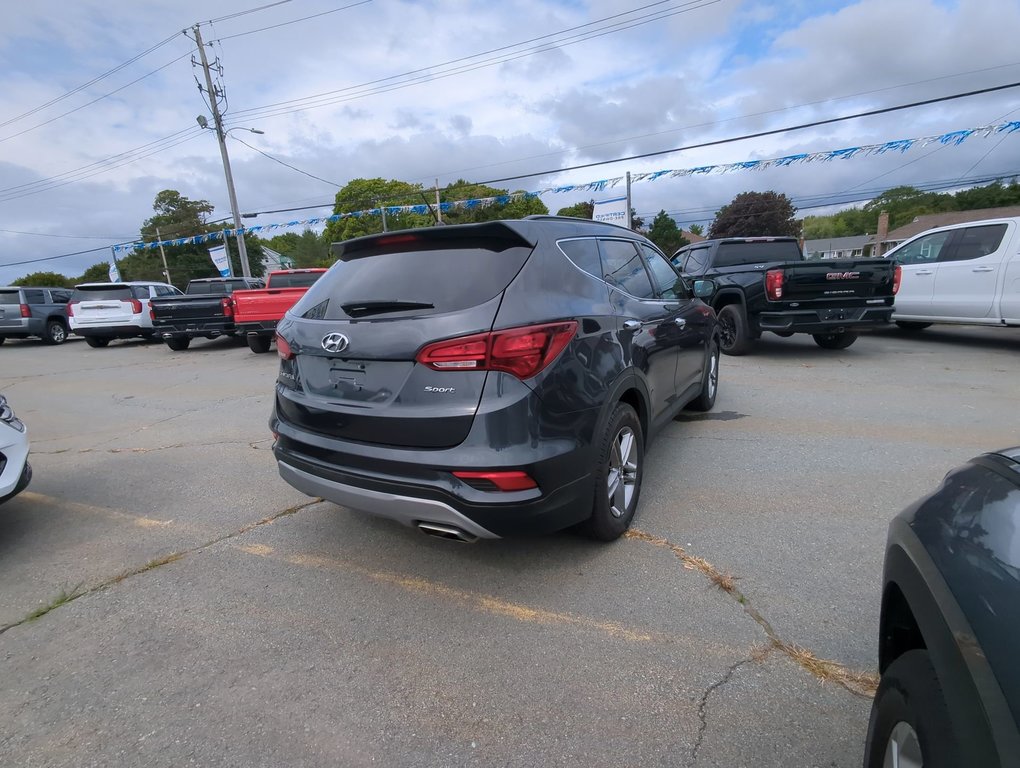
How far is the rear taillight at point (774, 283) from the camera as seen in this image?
754 cm

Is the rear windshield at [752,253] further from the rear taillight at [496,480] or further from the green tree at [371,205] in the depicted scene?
the green tree at [371,205]

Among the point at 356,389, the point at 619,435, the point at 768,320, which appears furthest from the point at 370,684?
the point at 768,320

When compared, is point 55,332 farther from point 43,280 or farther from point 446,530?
point 43,280

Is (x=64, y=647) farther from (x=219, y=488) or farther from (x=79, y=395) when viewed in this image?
(x=79, y=395)

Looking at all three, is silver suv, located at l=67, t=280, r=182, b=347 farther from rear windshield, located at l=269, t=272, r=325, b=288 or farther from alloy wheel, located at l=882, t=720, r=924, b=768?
alloy wheel, located at l=882, t=720, r=924, b=768

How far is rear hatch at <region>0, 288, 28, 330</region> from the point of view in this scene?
49.7 ft

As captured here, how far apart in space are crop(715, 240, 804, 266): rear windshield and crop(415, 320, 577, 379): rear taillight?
7.91 m

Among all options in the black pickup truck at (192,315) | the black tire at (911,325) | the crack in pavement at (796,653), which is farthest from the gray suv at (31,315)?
the black tire at (911,325)

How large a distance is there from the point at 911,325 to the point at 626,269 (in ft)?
30.9

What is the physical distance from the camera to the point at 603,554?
3.09 metres

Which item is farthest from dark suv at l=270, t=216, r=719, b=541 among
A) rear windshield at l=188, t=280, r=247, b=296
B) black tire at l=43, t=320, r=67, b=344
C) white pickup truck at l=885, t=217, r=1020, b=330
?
black tire at l=43, t=320, r=67, b=344

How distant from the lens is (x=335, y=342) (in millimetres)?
2721

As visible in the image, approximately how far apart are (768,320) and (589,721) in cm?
713

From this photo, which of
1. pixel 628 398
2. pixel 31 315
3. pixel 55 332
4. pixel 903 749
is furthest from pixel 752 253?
pixel 55 332
